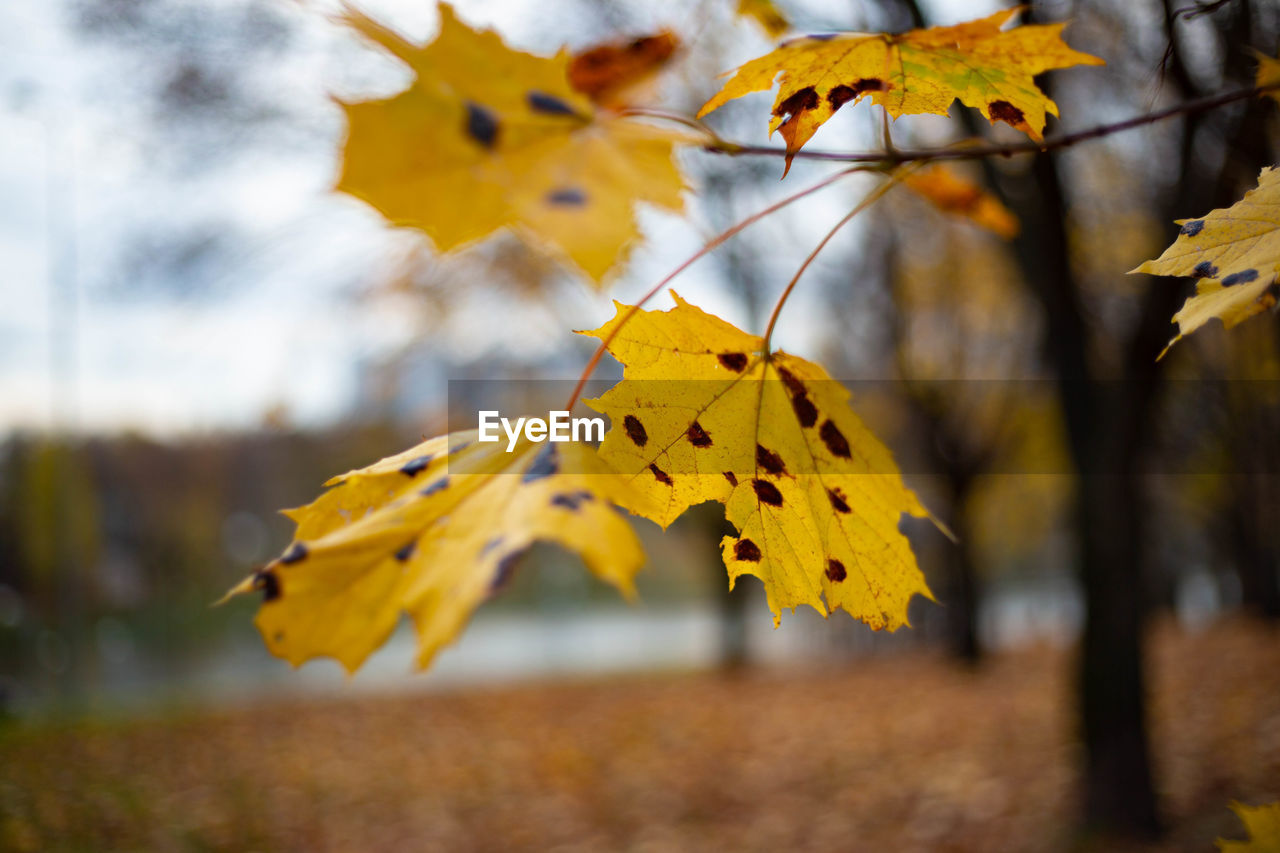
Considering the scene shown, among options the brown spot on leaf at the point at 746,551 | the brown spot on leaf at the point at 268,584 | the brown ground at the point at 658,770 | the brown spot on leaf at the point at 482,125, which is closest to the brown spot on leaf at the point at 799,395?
the brown spot on leaf at the point at 746,551

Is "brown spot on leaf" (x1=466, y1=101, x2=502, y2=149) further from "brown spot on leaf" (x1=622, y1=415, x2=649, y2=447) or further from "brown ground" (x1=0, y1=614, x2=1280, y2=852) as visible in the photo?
"brown ground" (x1=0, y1=614, x2=1280, y2=852)

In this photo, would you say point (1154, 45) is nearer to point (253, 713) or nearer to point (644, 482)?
point (644, 482)

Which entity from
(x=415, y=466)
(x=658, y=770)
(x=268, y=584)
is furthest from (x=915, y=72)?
(x=658, y=770)

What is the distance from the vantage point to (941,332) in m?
10.7

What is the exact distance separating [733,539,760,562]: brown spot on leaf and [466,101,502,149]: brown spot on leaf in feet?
1.37

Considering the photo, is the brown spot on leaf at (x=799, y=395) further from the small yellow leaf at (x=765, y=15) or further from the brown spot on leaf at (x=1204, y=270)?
the small yellow leaf at (x=765, y=15)

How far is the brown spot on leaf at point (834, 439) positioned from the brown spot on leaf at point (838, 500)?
32 millimetres

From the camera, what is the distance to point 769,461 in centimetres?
68

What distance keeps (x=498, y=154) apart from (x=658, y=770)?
541cm

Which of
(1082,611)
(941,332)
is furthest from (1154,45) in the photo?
(941,332)

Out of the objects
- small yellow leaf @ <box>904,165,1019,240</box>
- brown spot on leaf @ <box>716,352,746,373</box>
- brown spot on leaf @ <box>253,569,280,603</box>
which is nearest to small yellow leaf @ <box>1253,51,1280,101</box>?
small yellow leaf @ <box>904,165,1019,240</box>

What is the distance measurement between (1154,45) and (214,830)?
17.8ft

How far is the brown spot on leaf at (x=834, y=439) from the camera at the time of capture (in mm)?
687

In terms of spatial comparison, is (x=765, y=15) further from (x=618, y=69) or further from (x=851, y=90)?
(x=851, y=90)
